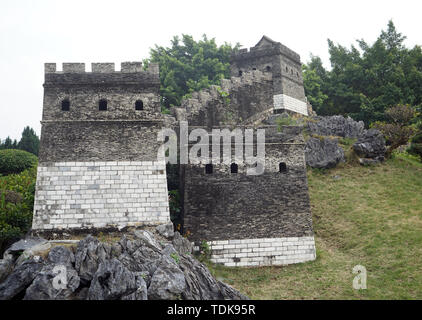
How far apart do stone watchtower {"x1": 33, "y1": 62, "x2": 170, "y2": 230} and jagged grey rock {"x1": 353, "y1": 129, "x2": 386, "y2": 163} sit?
557 inches

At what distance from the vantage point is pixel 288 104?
31766 mm

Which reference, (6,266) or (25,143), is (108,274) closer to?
(6,266)

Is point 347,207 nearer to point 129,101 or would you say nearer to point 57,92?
point 129,101

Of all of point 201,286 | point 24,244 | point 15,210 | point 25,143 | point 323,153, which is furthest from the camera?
point 25,143

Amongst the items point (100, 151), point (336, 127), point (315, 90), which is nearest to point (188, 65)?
point (315, 90)

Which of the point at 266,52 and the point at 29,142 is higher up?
the point at 266,52

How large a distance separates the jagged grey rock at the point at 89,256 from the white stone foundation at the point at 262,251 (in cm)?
547

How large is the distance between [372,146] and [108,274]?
19.8 m

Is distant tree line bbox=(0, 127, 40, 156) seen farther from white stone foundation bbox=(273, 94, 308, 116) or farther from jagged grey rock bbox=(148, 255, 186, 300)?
jagged grey rock bbox=(148, 255, 186, 300)

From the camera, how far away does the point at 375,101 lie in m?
33.9

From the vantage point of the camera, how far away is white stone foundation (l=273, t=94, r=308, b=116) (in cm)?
3139

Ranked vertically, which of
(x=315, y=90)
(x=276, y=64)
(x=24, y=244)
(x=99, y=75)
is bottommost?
(x=24, y=244)

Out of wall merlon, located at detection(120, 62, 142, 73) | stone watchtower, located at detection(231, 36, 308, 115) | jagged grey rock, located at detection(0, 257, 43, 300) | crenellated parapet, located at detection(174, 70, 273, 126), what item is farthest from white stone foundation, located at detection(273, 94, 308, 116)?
jagged grey rock, located at detection(0, 257, 43, 300)

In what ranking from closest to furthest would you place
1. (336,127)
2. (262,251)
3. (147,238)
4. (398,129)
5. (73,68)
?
(147,238)
(262,251)
(73,68)
(398,129)
(336,127)
